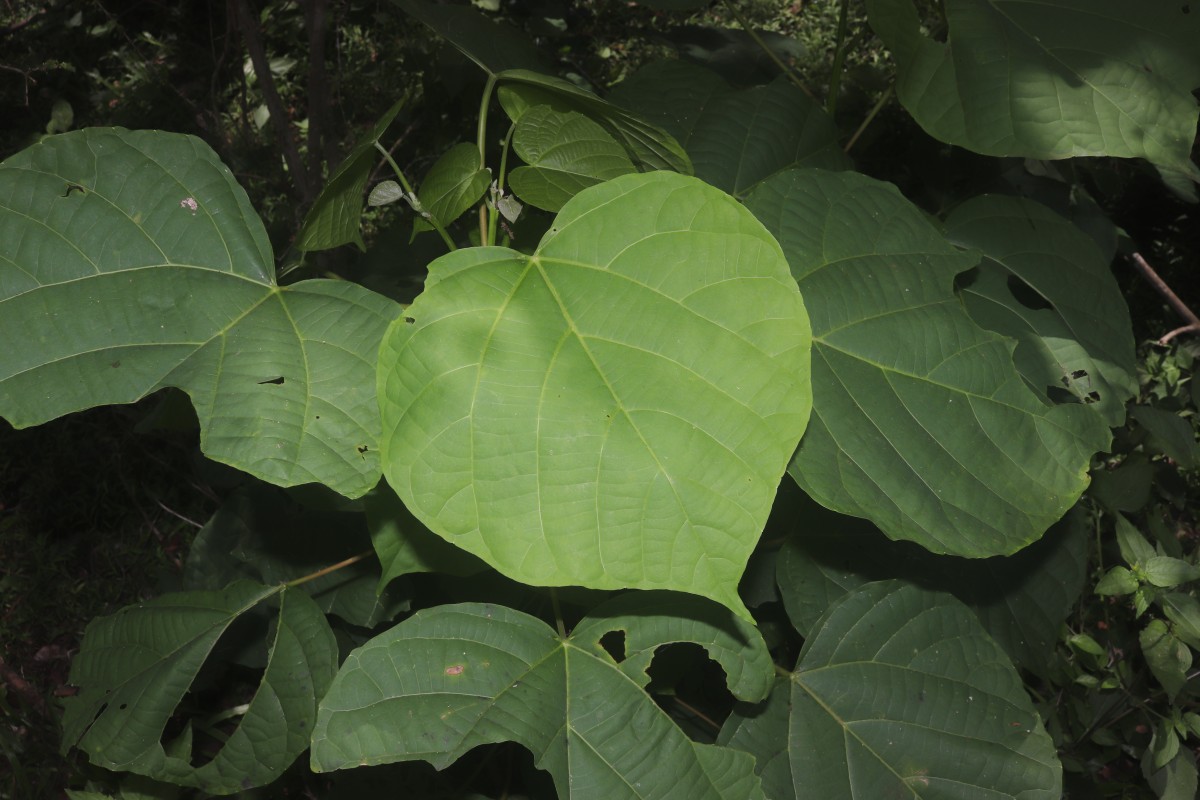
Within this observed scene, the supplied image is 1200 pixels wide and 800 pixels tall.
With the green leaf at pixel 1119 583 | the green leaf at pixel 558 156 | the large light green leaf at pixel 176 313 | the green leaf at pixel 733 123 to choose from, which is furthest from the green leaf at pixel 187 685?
the green leaf at pixel 1119 583

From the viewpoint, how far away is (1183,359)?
8.75 ft

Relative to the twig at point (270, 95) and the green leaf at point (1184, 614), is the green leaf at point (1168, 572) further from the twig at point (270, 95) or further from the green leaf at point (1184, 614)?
the twig at point (270, 95)

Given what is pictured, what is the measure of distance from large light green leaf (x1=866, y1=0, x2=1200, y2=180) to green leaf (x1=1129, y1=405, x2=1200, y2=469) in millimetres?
608

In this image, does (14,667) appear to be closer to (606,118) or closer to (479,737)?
(479,737)

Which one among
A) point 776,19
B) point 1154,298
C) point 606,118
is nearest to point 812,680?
point 606,118

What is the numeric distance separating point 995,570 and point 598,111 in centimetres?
113

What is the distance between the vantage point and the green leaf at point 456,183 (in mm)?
1316

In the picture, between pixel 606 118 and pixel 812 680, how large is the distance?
957mm

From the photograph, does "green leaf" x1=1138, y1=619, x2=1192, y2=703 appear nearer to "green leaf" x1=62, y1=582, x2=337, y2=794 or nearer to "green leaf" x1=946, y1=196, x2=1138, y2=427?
"green leaf" x1=946, y1=196, x2=1138, y2=427

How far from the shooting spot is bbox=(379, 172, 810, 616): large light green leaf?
3.47 feet

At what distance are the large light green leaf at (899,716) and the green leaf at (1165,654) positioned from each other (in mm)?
571

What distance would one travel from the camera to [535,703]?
1.35m

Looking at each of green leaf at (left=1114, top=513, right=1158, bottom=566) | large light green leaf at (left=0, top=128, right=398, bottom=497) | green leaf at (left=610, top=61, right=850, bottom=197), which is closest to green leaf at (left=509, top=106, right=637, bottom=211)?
large light green leaf at (left=0, top=128, right=398, bottom=497)

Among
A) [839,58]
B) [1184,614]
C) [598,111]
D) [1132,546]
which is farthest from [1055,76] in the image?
[1184,614]
